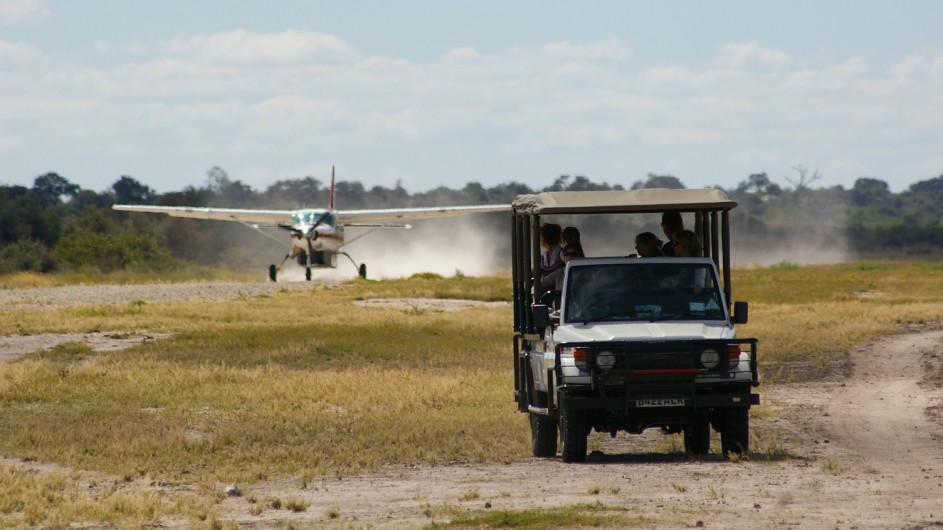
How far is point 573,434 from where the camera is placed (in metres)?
13.2

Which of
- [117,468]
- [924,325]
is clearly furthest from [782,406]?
[924,325]

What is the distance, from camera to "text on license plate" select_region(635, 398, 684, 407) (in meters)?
12.8

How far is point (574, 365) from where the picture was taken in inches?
510

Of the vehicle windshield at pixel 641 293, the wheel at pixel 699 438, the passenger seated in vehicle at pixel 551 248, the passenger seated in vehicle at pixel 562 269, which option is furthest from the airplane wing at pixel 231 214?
the vehicle windshield at pixel 641 293

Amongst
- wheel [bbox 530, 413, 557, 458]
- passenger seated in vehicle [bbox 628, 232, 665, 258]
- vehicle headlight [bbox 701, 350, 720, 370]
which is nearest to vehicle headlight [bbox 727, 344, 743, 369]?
vehicle headlight [bbox 701, 350, 720, 370]

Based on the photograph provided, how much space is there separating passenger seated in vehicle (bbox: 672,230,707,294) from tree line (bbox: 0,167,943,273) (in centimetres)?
4916

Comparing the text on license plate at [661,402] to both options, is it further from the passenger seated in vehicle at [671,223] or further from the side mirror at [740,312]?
the passenger seated in vehicle at [671,223]

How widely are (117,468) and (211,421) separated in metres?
3.83

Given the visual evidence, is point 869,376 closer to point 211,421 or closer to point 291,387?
point 291,387

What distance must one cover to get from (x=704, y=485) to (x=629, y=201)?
12.0ft

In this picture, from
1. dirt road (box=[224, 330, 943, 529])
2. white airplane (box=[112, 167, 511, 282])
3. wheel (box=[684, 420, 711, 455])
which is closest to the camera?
dirt road (box=[224, 330, 943, 529])

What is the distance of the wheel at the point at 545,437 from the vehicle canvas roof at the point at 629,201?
1995 millimetres

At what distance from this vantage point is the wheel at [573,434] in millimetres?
13109

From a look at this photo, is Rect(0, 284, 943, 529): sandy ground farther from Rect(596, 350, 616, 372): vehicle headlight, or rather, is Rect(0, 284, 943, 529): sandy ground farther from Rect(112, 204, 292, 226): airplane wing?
Rect(112, 204, 292, 226): airplane wing
